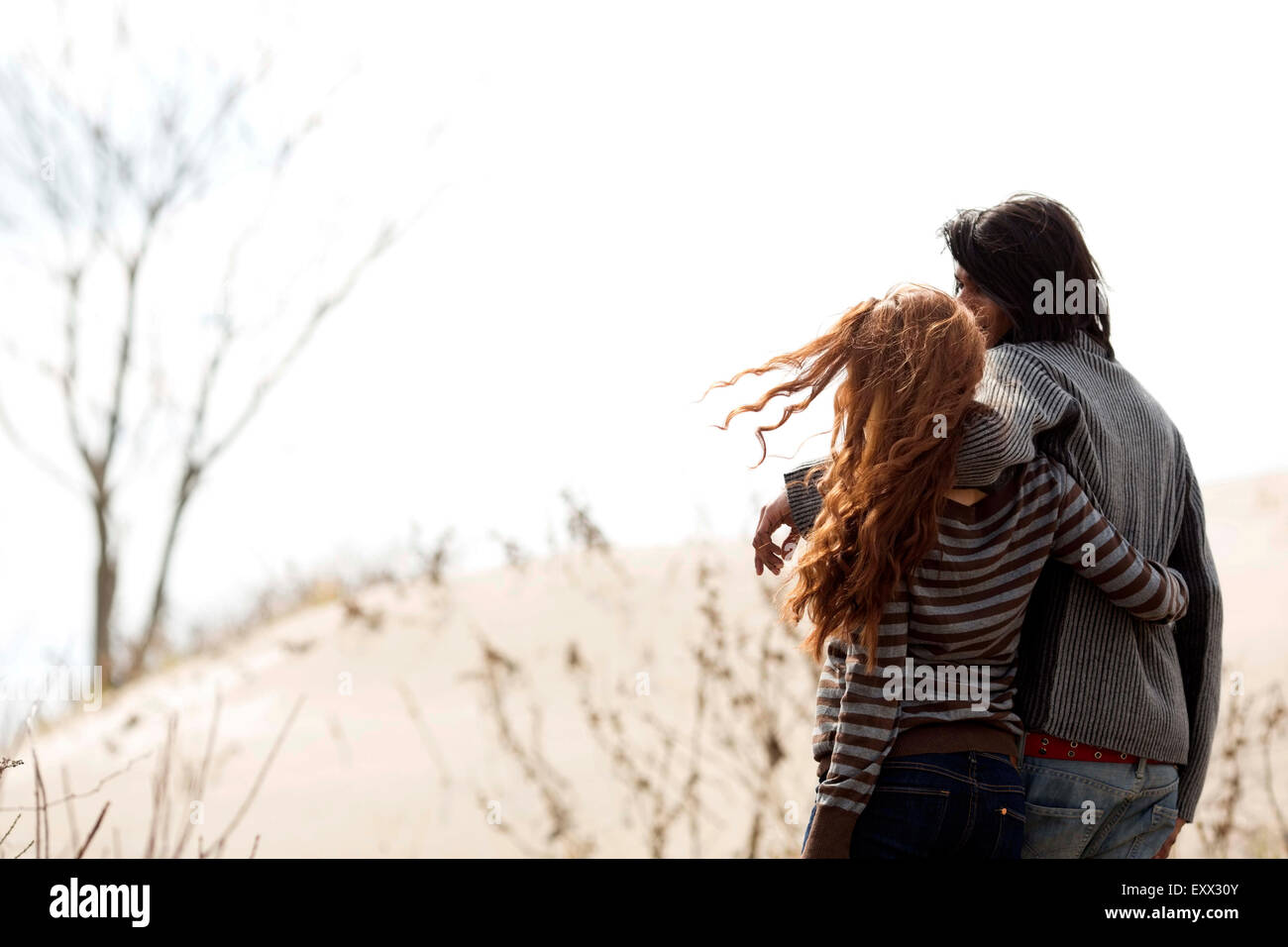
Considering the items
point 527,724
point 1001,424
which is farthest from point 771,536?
point 527,724

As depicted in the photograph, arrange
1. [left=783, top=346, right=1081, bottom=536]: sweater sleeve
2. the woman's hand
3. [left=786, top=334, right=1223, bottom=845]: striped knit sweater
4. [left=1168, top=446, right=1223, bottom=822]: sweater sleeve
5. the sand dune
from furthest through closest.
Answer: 1. the sand dune
2. [left=1168, top=446, right=1223, bottom=822]: sweater sleeve
3. the woman's hand
4. [left=786, top=334, right=1223, bottom=845]: striped knit sweater
5. [left=783, top=346, right=1081, bottom=536]: sweater sleeve

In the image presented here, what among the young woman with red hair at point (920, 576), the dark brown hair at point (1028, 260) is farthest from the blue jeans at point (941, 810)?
the dark brown hair at point (1028, 260)

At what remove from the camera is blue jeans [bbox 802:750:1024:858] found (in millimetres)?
1635

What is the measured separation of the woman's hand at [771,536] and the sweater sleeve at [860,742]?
23 centimetres

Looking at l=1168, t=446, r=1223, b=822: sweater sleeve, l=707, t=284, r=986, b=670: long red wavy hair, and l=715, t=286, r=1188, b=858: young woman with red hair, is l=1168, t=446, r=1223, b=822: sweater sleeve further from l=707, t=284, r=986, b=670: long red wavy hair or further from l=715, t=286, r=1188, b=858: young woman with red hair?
l=707, t=284, r=986, b=670: long red wavy hair

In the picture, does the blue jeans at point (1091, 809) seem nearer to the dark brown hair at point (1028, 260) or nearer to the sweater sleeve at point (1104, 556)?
the sweater sleeve at point (1104, 556)

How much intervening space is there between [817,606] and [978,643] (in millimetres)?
248

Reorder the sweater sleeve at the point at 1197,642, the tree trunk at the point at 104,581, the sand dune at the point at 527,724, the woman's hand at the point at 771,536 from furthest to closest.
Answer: the tree trunk at the point at 104,581 < the sand dune at the point at 527,724 < the sweater sleeve at the point at 1197,642 < the woman's hand at the point at 771,536

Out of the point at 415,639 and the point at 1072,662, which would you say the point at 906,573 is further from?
the point at 415,639

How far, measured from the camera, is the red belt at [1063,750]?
1768 mm

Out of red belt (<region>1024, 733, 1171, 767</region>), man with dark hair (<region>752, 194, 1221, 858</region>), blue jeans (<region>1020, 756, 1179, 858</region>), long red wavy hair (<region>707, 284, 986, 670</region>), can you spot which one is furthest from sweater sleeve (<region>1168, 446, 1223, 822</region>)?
long red wavy hair (<region>707, 284, 986, 670</region>)

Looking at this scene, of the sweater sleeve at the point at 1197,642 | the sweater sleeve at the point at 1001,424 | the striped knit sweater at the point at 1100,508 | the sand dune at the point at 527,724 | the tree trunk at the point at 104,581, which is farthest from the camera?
the tree trunk at the point at 104,581

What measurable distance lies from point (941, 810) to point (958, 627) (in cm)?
27

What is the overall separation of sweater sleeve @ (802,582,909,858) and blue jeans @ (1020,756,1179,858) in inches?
11.0
